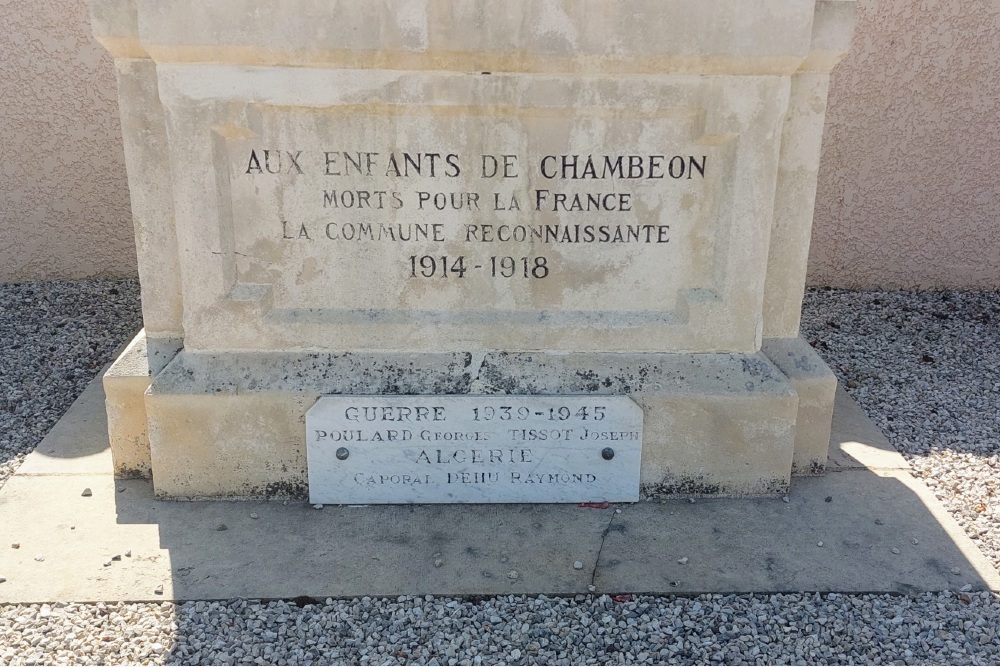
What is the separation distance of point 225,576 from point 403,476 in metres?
0.73

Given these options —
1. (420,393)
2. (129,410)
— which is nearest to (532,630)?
(420,393)

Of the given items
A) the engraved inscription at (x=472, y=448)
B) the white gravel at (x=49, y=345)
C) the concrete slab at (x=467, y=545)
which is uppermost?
the engraved inscription at (x=472, y=448)

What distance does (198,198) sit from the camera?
276 centimetres

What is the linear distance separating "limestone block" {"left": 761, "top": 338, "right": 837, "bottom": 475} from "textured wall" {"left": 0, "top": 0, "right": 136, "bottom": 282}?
4.78 metres

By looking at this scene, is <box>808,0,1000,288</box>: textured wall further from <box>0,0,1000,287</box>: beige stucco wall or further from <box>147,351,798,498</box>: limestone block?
<box>147,351,798,498</box>: limestone block

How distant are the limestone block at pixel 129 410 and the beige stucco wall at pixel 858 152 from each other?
10.3 feet

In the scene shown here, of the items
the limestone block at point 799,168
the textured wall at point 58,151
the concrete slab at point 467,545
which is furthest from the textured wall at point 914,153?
the textured wall at point 58,151

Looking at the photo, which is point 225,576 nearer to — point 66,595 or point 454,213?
point 66,595

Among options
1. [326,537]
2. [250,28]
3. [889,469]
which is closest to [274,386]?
[326,537]

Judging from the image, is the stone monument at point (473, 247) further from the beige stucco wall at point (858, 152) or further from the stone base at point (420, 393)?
the beige stucco wall at point (858, 152)

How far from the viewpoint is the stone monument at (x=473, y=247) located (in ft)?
8.66

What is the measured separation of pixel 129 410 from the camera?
9.86 ft

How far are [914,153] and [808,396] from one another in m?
3.41

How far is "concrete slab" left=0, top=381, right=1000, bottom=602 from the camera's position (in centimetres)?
251
